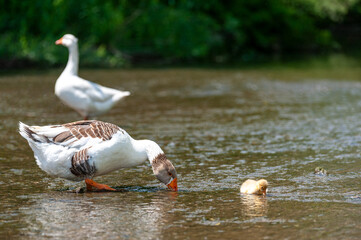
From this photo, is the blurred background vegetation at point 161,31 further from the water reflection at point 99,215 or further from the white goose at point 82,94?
the water reflection at point 99,215

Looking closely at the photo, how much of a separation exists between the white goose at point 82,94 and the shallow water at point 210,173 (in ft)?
1.91

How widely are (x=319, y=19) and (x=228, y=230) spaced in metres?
32.9

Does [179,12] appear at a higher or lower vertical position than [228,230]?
higher

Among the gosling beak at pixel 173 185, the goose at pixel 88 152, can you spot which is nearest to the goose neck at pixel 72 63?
the goose at pixel 88 152

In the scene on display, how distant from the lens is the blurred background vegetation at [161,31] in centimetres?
2091

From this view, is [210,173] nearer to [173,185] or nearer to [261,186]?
[173,185]

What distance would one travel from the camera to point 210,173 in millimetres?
6578

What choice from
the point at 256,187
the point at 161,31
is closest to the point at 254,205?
the point at 256,187

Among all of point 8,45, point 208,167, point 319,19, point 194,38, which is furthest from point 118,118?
point 319,19

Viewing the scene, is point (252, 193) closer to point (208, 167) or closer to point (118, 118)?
point (208, 167)

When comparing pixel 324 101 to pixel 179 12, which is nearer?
pixel 324 101

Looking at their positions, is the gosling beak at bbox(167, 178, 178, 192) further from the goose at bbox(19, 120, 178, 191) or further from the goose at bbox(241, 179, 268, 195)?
the goose at bbox(241, 179, 268, 195)

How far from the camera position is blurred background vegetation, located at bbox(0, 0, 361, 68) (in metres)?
20.9

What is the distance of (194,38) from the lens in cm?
2477
